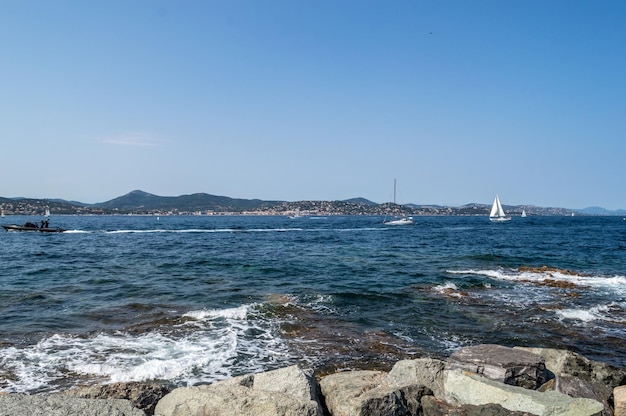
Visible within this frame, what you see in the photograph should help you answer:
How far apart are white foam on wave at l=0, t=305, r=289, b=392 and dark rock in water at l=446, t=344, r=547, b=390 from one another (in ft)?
19.1

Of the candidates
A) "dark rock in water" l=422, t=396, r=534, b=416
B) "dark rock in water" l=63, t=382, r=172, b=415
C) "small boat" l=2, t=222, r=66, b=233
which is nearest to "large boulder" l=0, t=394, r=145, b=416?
"dark rock in water" l=63, t=382, r=172, b=415

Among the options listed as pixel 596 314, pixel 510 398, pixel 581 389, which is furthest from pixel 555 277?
pixel 510 398

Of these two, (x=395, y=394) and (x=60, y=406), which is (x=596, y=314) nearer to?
(x=395, y=394)

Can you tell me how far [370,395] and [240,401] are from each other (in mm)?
2222

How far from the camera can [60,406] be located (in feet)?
20.3

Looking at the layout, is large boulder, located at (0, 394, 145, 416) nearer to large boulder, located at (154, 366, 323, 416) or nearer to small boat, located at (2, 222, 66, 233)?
large boulder, located at (154, 366, 323, 416)

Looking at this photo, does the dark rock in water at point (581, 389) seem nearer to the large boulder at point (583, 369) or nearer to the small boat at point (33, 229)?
the large boulder at point (583, 369)

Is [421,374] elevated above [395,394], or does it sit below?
below

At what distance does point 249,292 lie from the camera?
74.8 feet

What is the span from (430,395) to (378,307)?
11.7 metres

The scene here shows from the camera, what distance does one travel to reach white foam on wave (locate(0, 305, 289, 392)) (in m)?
11.0


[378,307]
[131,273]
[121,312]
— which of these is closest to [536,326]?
[378,307]

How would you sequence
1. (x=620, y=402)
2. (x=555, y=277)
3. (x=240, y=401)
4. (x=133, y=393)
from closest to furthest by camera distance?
1. (x=240, y=401)
2. (x=620, y=402)
3. (x=133, y=393)
4. (x=555, y=277)

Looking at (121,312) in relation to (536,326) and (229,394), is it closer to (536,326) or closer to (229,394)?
(229,394)
